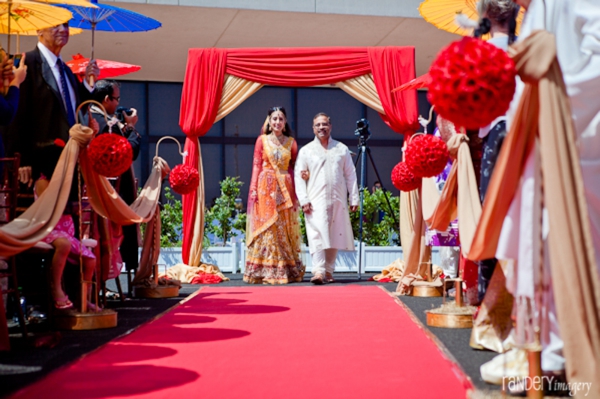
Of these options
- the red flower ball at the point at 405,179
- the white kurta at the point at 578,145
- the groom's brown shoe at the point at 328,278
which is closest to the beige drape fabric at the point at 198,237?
the groom's brown shoe at the point at 328,278

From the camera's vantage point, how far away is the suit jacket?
3983 mm

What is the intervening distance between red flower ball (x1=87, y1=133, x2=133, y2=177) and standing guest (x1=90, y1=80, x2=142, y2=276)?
3.52 feet

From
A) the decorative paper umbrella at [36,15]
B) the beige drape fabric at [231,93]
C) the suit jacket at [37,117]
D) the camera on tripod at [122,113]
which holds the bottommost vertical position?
the suit jacket at [37,117]

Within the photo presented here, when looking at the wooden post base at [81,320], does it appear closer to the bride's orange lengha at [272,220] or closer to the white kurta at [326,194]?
the bride's orange lengha at [272,220]

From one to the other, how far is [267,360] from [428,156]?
1.54 m

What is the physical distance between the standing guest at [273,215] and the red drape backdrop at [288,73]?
2.60 ft

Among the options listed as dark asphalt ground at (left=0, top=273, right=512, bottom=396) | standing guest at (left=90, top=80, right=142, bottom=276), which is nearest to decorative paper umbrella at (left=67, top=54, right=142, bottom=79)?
standing guest at (left=90, top=80, right=142, bottom=276)

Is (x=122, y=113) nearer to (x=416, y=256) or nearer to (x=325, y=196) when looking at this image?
(x=325, y=196)

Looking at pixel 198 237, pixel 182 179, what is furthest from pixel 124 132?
pixel 198 237

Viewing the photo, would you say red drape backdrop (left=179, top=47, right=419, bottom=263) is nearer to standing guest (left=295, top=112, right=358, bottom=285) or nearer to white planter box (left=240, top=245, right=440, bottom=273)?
standing guest (left=295, top=112, right=358, bottom=285)

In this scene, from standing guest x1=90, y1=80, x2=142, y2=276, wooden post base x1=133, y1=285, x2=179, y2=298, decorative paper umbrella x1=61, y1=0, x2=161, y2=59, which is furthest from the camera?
wooden post base x1=133, y1=285, x2=179, y2=298

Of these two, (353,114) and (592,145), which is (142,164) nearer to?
(353,114)

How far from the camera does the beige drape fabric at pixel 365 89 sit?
757 cm

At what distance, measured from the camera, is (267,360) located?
9.04 feet
